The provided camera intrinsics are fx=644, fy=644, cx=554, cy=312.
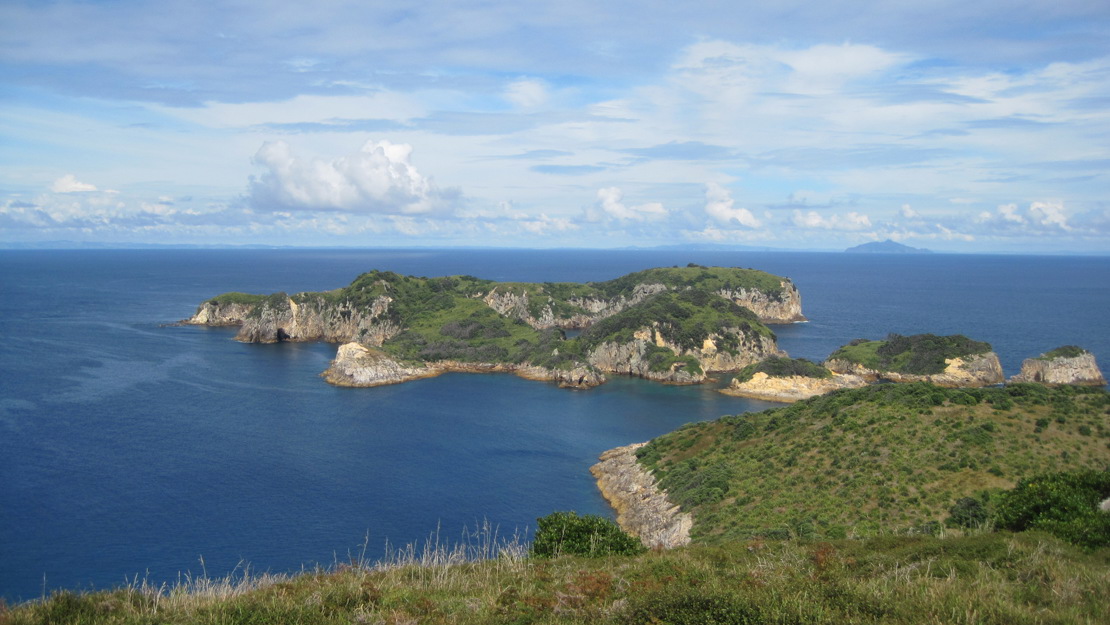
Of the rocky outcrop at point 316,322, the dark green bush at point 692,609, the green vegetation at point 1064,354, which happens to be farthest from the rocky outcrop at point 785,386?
the dark green bush at point 692,609

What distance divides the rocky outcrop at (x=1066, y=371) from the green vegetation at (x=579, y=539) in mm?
101213

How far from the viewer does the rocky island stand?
11988cm

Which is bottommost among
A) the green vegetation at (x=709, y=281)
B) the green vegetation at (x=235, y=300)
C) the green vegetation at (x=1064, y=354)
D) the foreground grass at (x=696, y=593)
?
the green vegetation at (x=1064, y=354)

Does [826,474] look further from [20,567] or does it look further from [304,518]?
[20,567]

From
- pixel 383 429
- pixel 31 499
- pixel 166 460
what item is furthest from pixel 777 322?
pixel 31 499

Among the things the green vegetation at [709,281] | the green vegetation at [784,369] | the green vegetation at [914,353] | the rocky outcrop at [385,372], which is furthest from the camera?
the green vegetation at [709,281]

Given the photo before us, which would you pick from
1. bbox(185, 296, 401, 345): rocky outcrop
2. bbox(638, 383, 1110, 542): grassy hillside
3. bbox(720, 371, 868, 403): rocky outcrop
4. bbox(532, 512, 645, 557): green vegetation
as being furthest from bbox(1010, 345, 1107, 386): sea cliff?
bbox(185, 296, 401, 345): rocky outcrop

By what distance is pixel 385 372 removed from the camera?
11556cm

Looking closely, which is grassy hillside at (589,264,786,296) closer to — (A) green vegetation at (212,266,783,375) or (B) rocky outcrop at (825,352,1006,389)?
(A) green vegetation at (212,266,783,375)

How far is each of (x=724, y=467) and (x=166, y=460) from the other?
59007 mm

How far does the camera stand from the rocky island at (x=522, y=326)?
119875 millimetres

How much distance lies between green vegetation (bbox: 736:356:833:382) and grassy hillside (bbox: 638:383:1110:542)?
4215 centimetres

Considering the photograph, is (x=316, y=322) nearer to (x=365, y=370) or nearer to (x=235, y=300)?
(x=235, y=300)

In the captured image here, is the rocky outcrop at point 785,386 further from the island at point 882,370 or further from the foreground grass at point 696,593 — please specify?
the foreground grass at point 696,593
